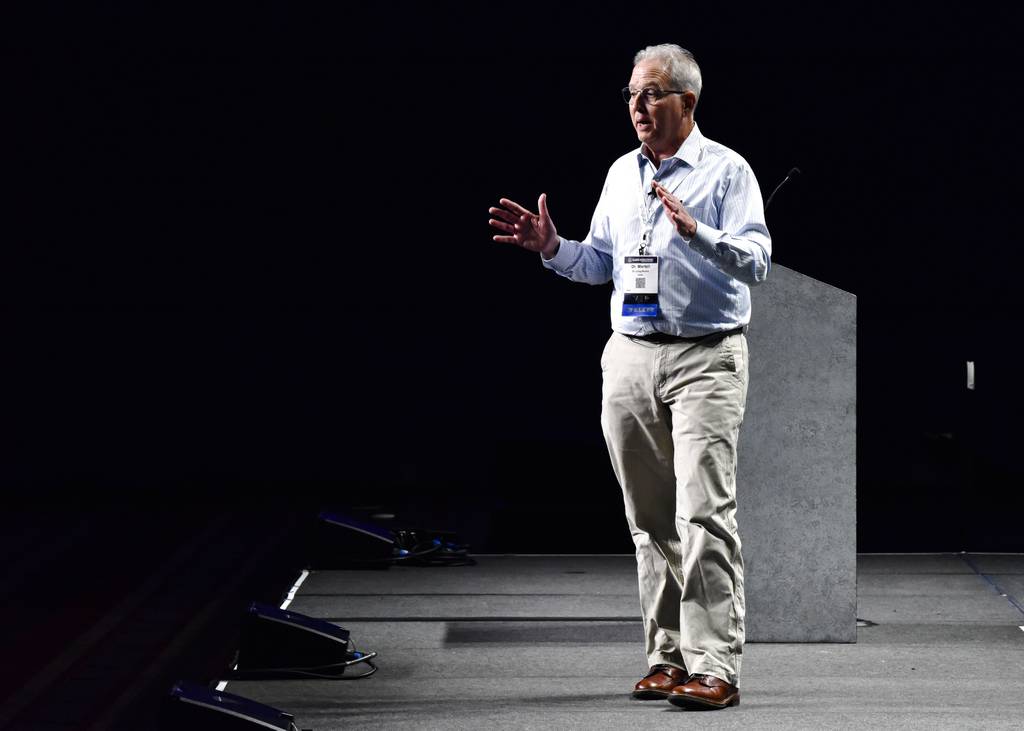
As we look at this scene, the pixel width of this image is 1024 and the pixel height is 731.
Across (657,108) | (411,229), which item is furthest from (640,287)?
(411,229)

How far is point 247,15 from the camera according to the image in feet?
23.6

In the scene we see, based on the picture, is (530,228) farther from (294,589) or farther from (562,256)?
(294,589)

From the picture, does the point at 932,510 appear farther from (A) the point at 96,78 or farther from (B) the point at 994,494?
(A) the point at 96,78

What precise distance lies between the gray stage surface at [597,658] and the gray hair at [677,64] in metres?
1.28

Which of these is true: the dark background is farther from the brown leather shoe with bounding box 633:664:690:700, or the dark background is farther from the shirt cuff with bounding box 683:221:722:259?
the shirt cuff with bounding box 683:221:722:259

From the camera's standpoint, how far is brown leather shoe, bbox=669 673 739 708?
289cm

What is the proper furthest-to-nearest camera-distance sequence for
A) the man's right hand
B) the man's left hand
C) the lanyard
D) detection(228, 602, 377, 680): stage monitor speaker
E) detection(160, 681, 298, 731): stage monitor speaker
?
detection(228, 602, 377, 680): stage monitor speaker
the man's right hand
the lanyard
the man's left hand
detection(160, 681, 298, 731): stage monitor speaker

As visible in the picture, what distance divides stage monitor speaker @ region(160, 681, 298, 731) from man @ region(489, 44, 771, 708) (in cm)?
83

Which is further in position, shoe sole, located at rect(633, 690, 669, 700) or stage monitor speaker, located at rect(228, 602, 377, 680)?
stage monitor speaker, located at rect(228, 602, 377, 680)

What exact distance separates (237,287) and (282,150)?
72cm

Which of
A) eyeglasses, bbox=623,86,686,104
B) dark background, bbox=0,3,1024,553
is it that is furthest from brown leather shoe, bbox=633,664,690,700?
dark background, bbox=0,3,1024,553

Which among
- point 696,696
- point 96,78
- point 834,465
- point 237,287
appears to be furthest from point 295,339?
point 696,696

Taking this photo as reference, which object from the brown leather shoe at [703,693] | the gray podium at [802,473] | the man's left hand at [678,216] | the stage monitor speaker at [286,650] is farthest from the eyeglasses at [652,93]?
the stage monitor speaker at [286,650]

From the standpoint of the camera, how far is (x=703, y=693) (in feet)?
9.48
